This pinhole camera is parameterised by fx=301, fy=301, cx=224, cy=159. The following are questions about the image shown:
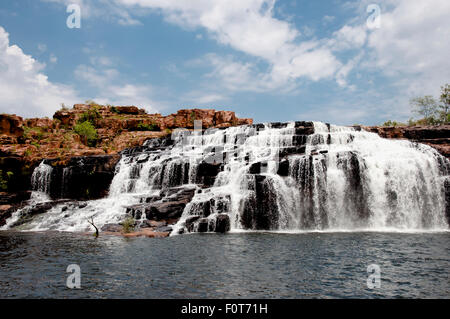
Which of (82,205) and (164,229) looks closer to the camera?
(164,229)

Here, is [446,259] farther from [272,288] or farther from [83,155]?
[83,155]

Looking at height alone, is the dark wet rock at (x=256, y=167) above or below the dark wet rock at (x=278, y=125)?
below

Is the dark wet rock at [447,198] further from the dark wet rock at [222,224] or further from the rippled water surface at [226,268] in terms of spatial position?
the dark wet rock at [222,224]

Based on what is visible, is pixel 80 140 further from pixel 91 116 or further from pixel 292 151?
pixel 292 151

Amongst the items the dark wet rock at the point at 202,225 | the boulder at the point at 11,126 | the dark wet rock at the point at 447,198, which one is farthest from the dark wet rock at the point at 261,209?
the boulder at the point at 11,126

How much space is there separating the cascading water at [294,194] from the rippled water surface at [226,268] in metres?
7.51

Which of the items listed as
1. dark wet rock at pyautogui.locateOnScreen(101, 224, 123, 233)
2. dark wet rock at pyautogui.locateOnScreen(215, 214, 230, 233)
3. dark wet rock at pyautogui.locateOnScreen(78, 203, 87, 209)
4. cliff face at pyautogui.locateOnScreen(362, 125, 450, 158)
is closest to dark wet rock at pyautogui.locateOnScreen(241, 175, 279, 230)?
dark wet rock at pyautogui.locateOnScreen(215, 214, 230, 233)

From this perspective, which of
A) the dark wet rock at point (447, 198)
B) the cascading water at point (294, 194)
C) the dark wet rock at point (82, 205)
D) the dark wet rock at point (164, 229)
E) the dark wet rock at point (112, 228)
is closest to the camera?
the dark wet rock at point (164, 229)

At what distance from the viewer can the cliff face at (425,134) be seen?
123 feet

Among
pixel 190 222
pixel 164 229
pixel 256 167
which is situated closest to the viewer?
pixel 164 229

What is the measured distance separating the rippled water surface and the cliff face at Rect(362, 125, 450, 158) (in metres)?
23.3

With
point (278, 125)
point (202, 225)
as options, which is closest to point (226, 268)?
point (202, 225)

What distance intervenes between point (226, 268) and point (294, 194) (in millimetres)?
16979

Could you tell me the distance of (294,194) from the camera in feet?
93.0
